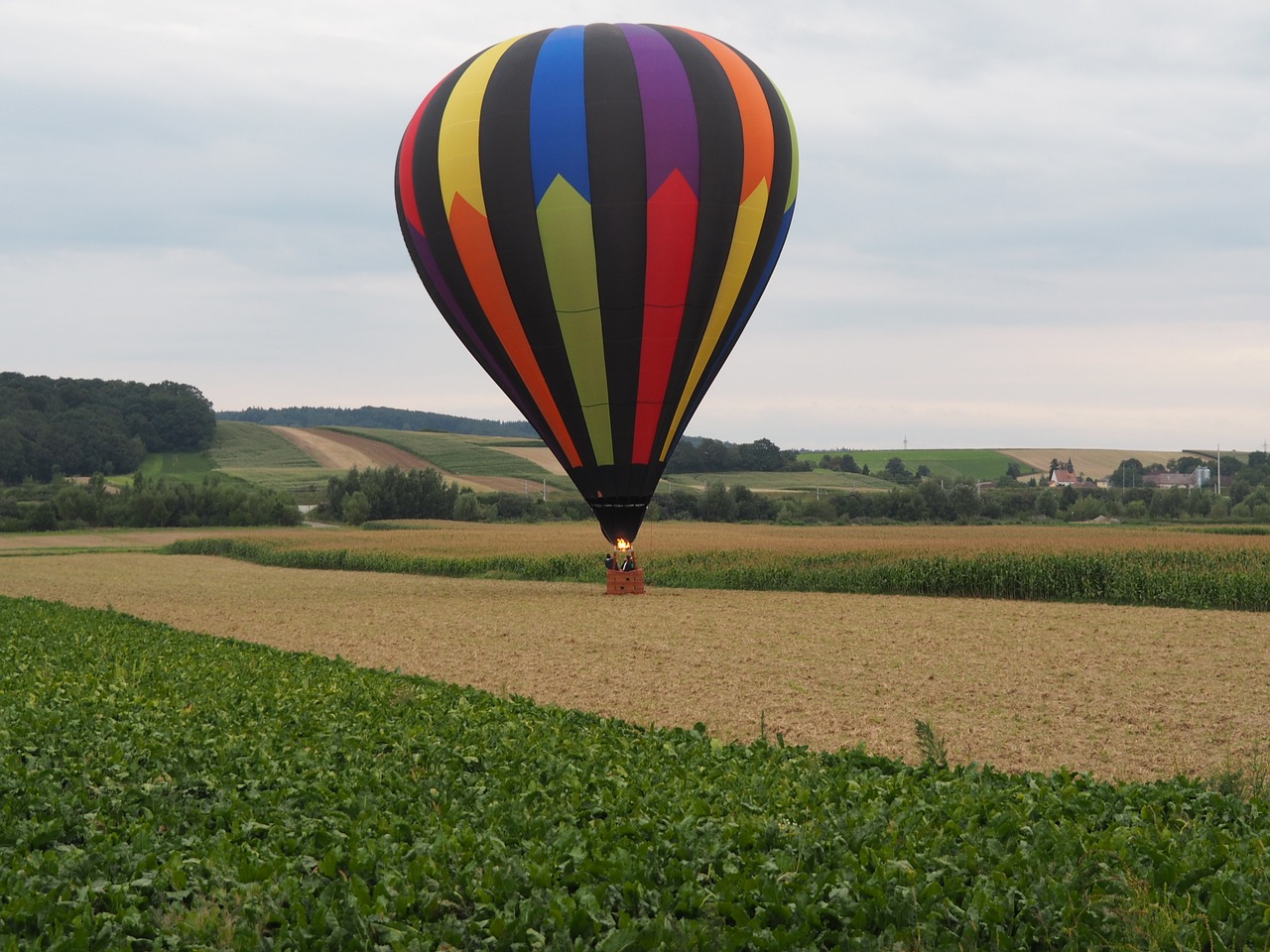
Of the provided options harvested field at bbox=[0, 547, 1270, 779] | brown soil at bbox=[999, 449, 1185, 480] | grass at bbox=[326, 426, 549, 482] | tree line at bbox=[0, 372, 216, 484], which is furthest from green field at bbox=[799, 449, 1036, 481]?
harvested field at bbox=[0, 547, 1270, 779]

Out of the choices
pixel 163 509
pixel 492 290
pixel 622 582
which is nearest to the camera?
pixel 492 290

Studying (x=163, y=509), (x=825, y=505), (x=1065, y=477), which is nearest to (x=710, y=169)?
(x=825, y=505)

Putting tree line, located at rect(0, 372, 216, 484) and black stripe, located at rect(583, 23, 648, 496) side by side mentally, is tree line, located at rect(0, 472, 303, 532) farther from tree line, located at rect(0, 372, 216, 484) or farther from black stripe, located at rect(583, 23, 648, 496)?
black stripe, located at rect(583, 23, 648, 496)

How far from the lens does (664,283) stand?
2086 cm

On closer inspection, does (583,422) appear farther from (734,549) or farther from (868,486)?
(868,486)

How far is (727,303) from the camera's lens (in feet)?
71.4

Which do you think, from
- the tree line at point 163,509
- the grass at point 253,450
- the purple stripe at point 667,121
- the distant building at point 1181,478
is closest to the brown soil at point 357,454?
the grass at point 253,450

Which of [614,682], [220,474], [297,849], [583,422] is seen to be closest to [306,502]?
[220,474]

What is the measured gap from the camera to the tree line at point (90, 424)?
10631cm

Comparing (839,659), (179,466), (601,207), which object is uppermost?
(601,207)

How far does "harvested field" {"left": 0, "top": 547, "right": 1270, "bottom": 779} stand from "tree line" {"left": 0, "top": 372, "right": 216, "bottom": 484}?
8615 cm

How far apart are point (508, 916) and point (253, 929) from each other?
45.2 inches

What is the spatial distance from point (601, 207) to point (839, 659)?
351 inches

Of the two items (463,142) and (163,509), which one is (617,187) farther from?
(163,509)
